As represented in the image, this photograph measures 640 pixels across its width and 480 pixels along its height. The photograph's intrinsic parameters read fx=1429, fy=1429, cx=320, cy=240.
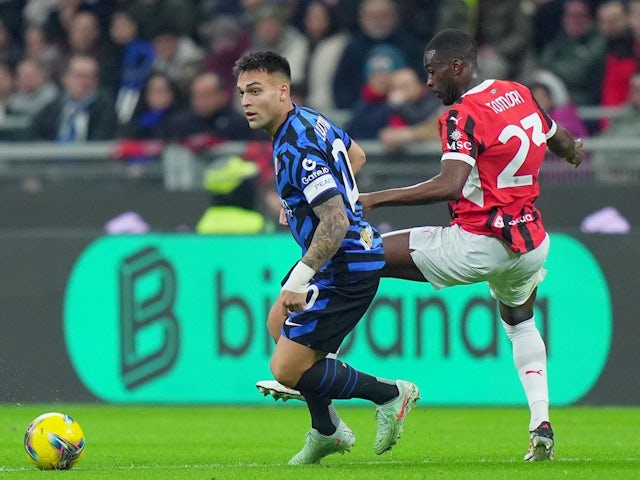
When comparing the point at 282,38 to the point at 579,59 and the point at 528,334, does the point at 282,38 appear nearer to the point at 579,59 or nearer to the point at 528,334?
the point at 579,59

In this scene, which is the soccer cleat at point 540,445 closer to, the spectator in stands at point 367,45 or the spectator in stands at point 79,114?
the spectator in stands at point 367,45

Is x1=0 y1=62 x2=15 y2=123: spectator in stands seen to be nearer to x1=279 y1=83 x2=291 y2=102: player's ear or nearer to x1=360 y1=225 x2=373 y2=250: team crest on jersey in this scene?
x1=279 y1=83 x2=291 y2=102: player's ear

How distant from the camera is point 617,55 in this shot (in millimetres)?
13609

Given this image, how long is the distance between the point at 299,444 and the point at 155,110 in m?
6.35

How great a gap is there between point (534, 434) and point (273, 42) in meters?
8.04

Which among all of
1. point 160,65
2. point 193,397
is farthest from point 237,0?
point 193,397

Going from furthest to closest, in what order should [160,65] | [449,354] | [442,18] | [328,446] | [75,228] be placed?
[160,65], [442,18], [75,228], [449,354], [328,446]

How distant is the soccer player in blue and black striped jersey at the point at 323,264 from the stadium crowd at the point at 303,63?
553 centimetres

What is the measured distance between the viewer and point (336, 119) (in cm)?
1359

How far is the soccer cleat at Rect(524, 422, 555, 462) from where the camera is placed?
287 inches

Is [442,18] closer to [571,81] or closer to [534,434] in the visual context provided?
[571,81]

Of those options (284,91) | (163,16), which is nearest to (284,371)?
(284,91)

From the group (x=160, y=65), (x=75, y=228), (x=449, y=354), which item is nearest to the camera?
(x=449, y=354)

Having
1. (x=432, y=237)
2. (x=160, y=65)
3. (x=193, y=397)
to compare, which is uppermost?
(x=160, y=65)
